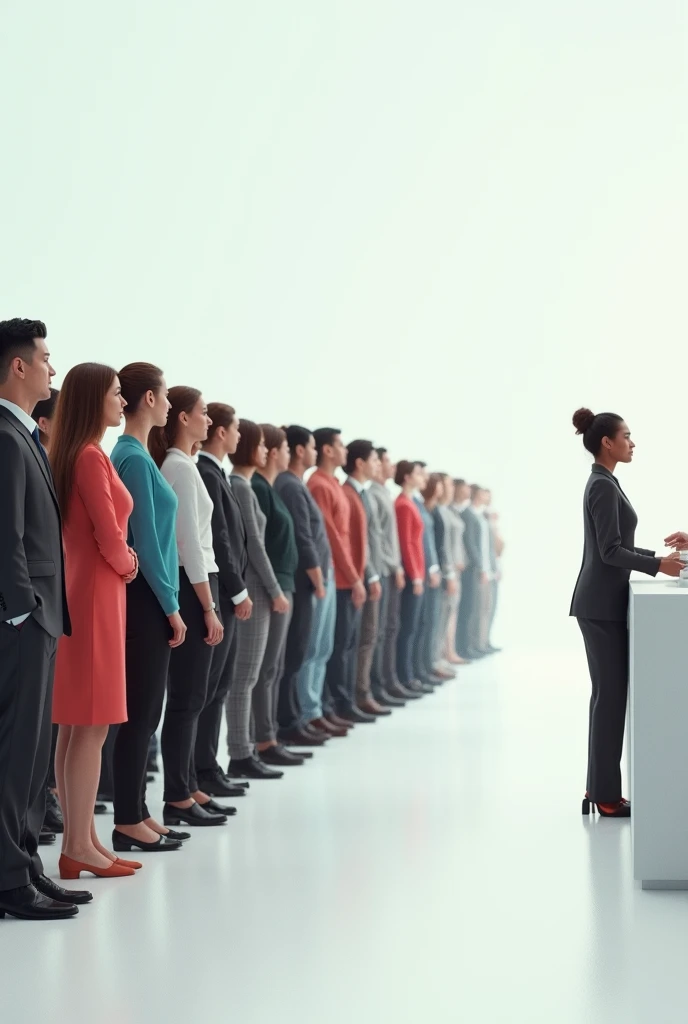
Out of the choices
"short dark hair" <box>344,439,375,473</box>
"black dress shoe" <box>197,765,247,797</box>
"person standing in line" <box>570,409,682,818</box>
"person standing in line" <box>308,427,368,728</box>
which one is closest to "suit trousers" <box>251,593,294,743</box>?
"black dress shoe" <box>197,765,247,797</box>

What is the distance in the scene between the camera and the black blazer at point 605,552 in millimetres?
4797

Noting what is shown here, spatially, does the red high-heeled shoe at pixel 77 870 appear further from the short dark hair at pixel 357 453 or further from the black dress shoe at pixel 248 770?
the short dark hair at pixel 357 453

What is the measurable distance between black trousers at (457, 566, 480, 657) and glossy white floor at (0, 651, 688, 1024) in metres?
6.34

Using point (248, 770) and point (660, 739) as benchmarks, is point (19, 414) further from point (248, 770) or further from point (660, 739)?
point (248, 770)

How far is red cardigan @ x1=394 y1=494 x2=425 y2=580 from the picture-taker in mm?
9219

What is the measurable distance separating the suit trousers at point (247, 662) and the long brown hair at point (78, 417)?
6.50 feet

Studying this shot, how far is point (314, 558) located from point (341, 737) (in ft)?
3.68

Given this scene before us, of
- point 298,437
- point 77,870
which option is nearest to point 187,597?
point 77,870

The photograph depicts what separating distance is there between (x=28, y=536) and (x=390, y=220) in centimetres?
1027

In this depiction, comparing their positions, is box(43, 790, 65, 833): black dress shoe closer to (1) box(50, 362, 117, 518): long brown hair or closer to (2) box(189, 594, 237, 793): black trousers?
(2) box(189, 594, 237, 793): black trousers

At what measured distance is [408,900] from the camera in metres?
3.81

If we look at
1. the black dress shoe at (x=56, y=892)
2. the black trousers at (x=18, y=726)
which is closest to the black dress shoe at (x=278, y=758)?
the black dress shoe at (x=56, y=892)

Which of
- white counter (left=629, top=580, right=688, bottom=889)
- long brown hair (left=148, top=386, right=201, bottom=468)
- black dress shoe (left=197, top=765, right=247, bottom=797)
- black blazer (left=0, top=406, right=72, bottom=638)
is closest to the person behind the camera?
black blazer (left=0, top=406, right=72, bottom=638)

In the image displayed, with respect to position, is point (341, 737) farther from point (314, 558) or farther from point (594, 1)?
point (594, 1)
